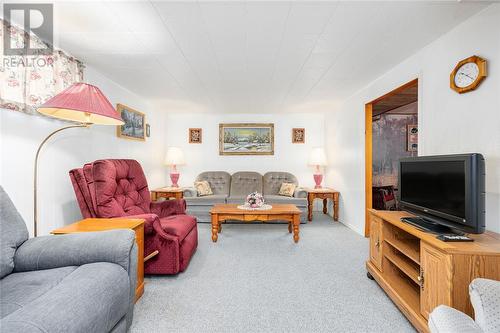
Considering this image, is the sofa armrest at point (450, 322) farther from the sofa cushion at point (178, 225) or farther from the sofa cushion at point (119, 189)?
the sofa cushion at point (119, 189)

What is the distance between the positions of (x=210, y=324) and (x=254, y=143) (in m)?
3.98

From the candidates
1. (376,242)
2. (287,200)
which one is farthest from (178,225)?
(287,200)

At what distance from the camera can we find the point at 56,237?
1429 mm

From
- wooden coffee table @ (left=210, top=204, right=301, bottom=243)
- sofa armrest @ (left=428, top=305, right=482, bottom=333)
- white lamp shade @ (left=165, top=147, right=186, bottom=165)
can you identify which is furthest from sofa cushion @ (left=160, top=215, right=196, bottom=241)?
white lamp shade @ (left=165, top=147, right=186, bottom=165)

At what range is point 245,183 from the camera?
4.86 meters

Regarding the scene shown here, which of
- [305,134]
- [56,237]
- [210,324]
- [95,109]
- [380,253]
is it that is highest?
[305,134]

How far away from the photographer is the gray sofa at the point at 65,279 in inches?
35.3

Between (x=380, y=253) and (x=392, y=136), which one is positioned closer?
(x=380, y=253)

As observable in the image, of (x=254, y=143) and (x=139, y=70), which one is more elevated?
(x=139, y=70)

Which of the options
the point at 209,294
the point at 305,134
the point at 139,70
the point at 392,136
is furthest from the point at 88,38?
the point at 392,136

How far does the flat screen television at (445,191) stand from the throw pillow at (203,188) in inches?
131

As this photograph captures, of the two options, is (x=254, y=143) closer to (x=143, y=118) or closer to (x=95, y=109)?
(x=143, y=118)

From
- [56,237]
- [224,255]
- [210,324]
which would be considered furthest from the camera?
[224,255]

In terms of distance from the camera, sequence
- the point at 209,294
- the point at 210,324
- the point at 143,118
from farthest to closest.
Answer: the point at 143,118 → the point at 209,294 → the point at 210,324
